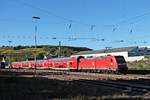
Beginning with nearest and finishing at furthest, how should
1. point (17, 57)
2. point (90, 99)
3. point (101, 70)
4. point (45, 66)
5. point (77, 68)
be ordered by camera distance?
point (90, 99), point (101, 70), point (77, 68), point (45, 66), point (17, 57)

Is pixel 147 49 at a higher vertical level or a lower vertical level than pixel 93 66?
higher

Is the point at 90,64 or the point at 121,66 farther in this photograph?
the point at 90,64

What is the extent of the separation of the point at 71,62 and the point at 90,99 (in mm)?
61175

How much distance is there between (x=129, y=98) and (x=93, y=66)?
5111 cm

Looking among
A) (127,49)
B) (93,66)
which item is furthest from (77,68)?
(127,49)

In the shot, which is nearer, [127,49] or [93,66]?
[93,66]

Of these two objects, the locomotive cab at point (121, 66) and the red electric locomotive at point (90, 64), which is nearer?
the locomotive cab at point (121, 66)

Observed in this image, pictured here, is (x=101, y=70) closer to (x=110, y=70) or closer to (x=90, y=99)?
(x=110, y=70)

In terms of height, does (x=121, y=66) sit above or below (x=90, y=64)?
below

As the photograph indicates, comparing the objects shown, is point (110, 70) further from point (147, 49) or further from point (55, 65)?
point (147, 49)

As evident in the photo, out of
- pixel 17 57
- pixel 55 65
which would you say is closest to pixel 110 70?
pixel 55 65

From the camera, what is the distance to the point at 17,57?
181 metres

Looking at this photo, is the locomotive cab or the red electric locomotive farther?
the red electric locomotive

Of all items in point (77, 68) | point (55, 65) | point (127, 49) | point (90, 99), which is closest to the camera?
point (90, 99)
